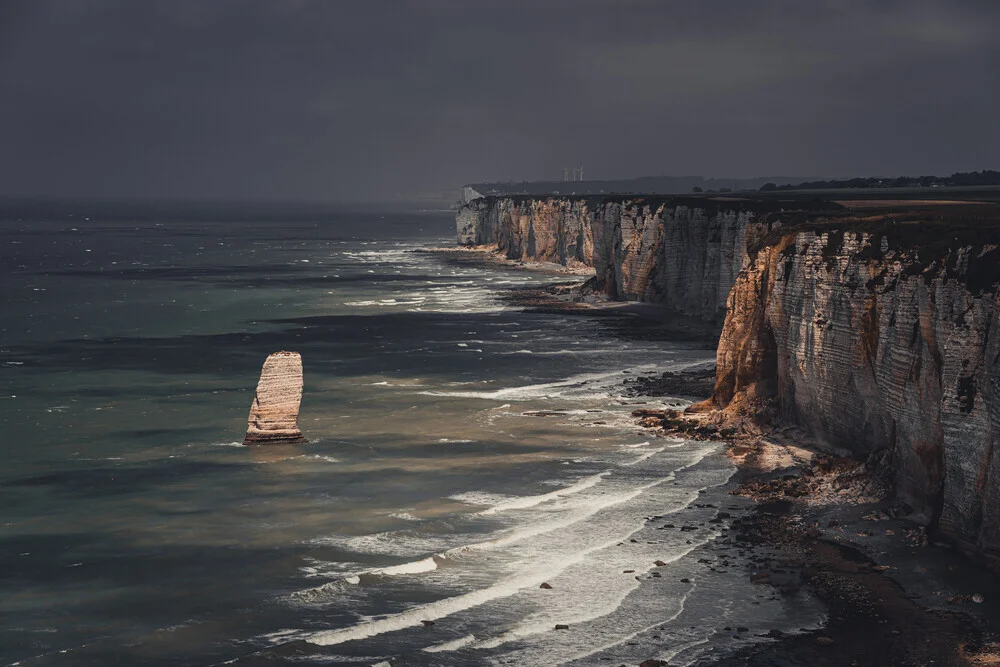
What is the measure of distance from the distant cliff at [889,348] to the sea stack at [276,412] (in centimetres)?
1772

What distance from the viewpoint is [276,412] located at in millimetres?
45281

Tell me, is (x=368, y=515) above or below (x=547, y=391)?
below

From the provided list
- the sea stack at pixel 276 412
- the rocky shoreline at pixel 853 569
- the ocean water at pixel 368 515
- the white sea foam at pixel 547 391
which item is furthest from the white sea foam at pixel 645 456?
the sea stack at pixel 276 412

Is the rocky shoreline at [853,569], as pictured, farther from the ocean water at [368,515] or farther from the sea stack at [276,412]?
the sea stack at [276,412]

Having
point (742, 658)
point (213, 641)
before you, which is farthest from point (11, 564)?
point (742, 658)

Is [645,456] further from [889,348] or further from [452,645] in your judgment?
[452,645]

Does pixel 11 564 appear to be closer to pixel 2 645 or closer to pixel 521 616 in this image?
pixel 2 645

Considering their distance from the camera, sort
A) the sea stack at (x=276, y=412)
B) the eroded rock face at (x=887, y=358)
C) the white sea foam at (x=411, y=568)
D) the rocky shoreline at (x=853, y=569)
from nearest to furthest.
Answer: the rocky shoreline at (x=853, y=569), the eroded rock face at (x=887, y=358), the white sea foam at (x=411, y=568), the sea stack at (x=276, y=412)

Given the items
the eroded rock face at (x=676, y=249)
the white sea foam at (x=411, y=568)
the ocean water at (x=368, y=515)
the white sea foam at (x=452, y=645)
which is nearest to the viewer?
the white sea foam at (x=452, y=645)

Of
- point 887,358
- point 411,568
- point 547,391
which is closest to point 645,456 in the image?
point 887,358

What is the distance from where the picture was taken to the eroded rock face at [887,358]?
2991 cm

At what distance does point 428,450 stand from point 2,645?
20618 mm

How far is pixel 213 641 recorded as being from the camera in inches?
1030

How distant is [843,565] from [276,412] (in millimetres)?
23706
